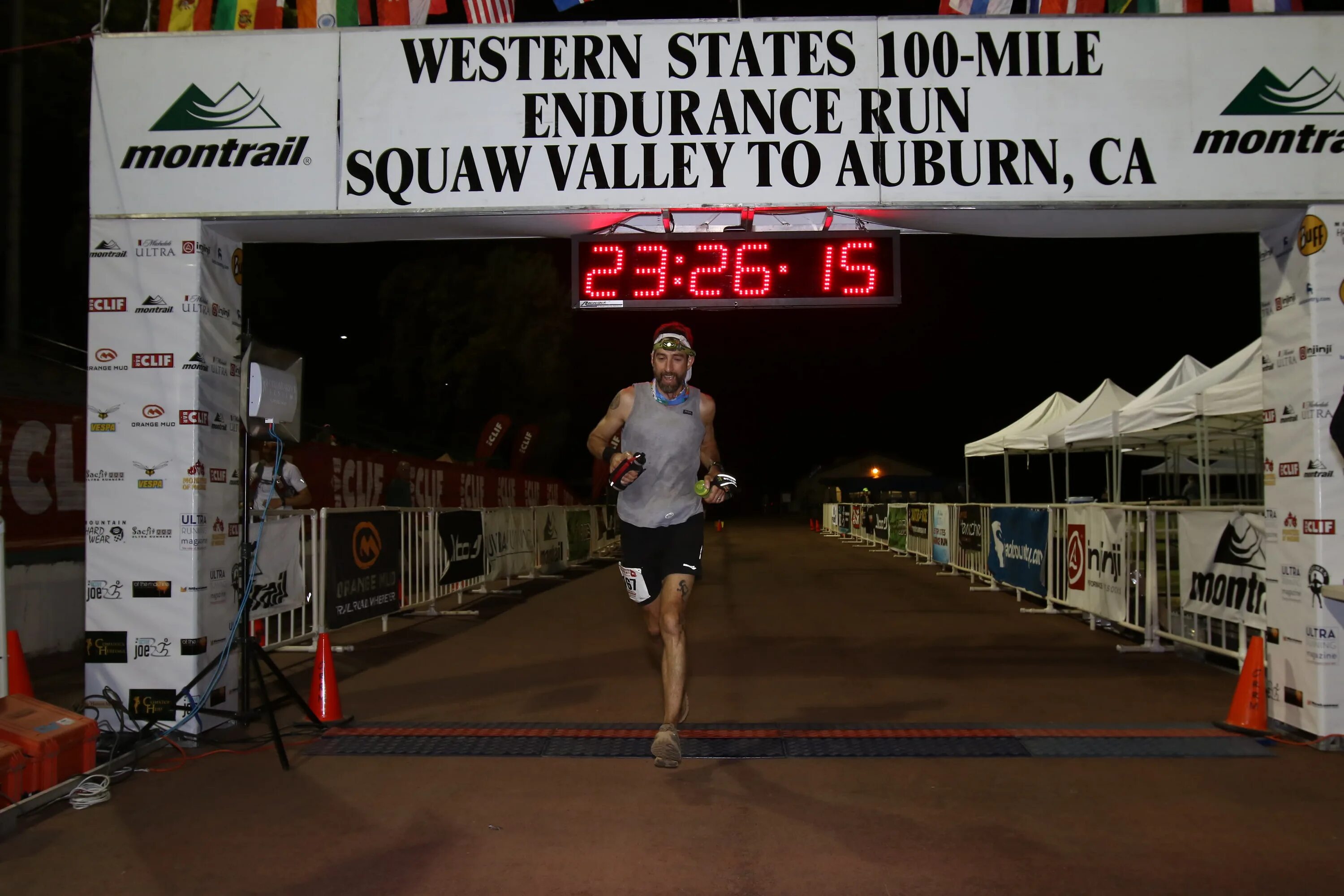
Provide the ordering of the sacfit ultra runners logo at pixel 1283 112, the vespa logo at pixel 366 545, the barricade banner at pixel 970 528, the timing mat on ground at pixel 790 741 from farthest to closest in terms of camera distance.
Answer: the barricade banner at pixel 970 528
the vespa logo at pixel 366 545
the sacfit ultra runners logo at pixel 1283 112
the timing mat on ground at pixel 790 741

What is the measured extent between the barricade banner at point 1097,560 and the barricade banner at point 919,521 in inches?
379

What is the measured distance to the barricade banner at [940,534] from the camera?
1953cm

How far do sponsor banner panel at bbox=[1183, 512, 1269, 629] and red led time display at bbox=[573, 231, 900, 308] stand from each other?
3.70m

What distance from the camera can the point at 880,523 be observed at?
28.8m

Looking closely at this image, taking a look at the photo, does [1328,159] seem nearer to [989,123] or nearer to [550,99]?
[989,123]

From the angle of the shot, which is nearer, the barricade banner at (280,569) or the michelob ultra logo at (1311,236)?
the michelob ultra logo at (1311,236)

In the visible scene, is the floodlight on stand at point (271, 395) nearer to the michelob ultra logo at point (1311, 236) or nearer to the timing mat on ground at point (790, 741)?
the timing mat on ground at point (790, 741)

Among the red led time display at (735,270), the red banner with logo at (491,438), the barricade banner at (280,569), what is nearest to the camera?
the red led time display at (735,270)

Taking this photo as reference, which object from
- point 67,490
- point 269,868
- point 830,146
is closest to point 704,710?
point 269,868

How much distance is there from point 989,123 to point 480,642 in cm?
702

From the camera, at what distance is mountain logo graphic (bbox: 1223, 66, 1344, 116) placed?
230 inches

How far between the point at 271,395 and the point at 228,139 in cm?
165

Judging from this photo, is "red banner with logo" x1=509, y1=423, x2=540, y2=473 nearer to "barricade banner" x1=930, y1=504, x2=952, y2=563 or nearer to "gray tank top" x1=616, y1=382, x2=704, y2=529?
"barricade banner" x1=930, y1=504, x2=952, y2=563

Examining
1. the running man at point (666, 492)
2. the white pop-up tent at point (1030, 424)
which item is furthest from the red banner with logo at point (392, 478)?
the white pop-up tent at point (1030, 424)
